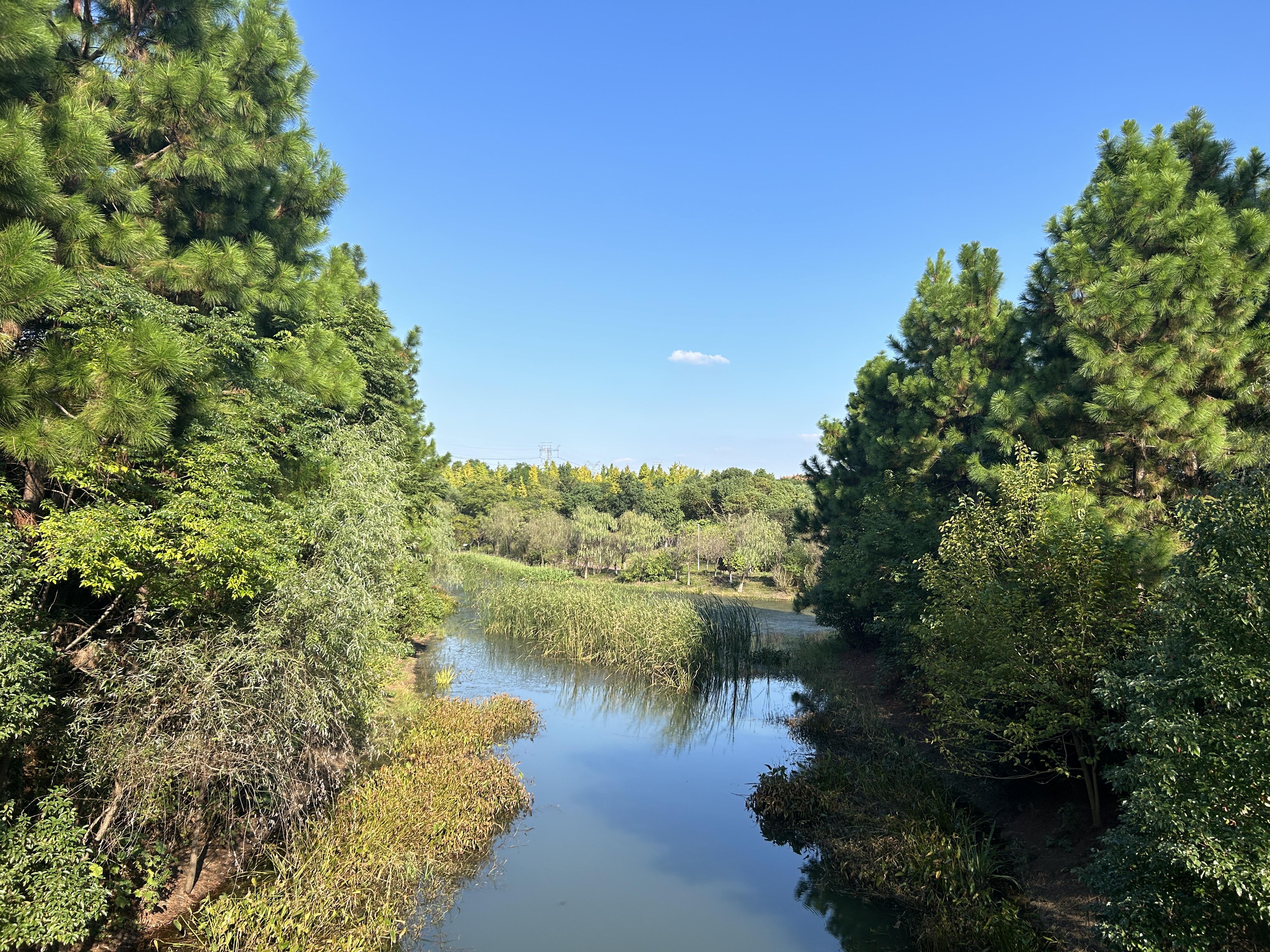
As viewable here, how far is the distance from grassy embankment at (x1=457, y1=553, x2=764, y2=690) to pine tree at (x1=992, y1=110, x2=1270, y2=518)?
39.6ft

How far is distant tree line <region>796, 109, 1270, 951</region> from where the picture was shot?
5.71 meters

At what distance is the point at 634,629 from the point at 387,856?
550 inches

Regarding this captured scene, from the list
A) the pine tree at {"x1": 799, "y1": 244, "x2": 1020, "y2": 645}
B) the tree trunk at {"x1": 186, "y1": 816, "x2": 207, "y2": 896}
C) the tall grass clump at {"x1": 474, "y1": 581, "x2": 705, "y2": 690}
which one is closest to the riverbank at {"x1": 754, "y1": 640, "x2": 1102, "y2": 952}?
the pine tree at {"x1": 799, "y1": 244, "x2": 1020, "y2": 645}

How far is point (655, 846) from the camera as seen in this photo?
39.3ft

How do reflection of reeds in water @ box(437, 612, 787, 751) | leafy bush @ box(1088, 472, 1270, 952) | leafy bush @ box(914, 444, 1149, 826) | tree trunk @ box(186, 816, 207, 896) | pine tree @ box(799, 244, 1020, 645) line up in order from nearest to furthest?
1. leafy bush @ box(1088, 472, 1270, 952)
2. tree trunk @ box(186, 816, 207, 896)
3. leafy bush @ box(914, 444, 1149, 826)
4. pine tree @ box(799, 244, 1020, 645)
5. reflection of reeds in water @ box(437, 612, 787, 751)

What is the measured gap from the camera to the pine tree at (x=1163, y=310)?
1017 cm

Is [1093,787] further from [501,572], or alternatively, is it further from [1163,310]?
[501,572]

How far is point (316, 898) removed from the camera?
25.5 feet

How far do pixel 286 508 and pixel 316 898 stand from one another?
4.57 m

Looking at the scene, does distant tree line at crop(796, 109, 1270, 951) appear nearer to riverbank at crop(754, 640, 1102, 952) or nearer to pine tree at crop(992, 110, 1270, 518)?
pine tree at crop(992, 110, 1270, 518)

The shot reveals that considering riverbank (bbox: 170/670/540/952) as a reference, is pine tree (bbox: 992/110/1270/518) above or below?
above

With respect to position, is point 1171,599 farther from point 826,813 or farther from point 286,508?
point 286,508

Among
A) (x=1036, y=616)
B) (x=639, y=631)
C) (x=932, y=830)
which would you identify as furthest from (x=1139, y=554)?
(x=639, y=631)

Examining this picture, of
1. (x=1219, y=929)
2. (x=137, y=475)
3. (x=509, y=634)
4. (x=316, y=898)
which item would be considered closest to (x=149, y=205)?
(x=137, y=475)
